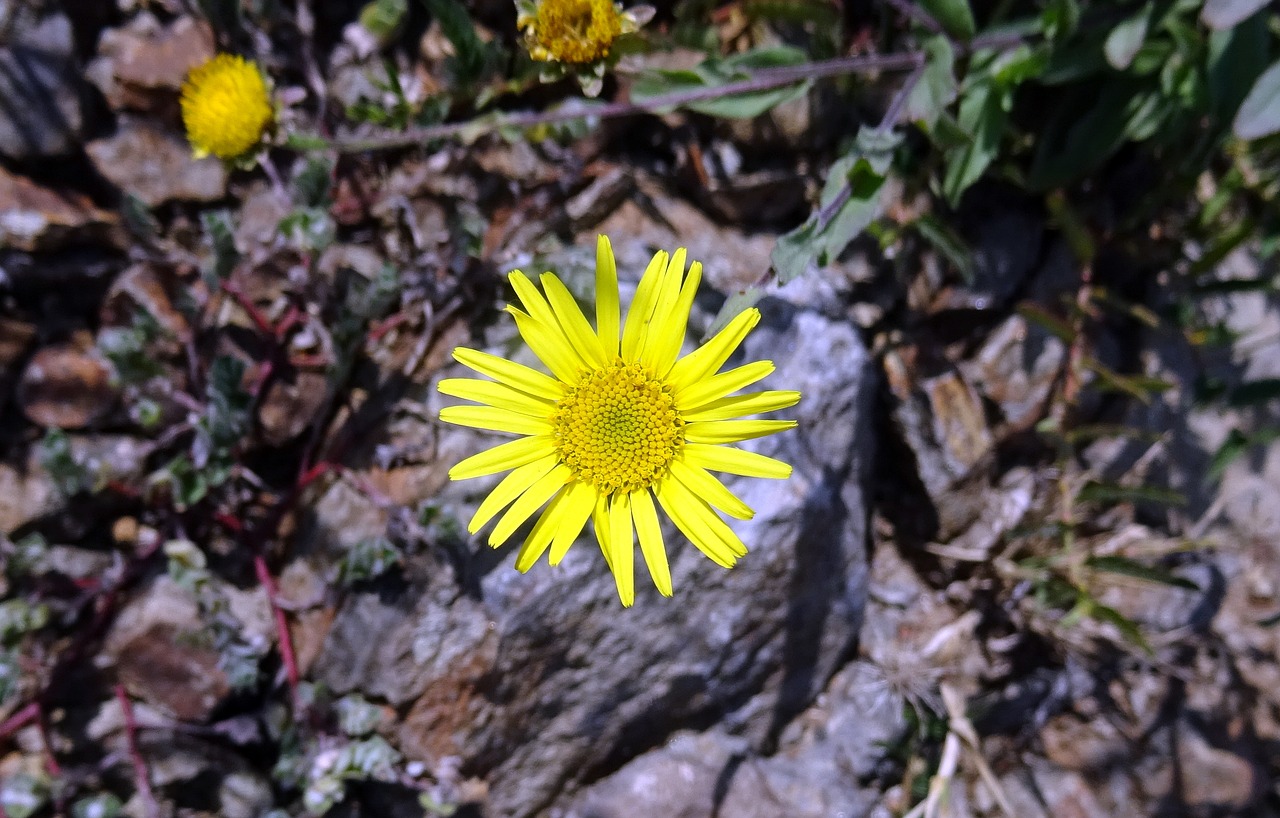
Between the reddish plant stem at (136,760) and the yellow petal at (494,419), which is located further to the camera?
the reddish plant stem at (136,760)

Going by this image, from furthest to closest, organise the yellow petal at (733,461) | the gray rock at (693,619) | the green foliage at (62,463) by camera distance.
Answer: the gray rock at (693,619)
the green foliage at (62,463)
the yellow petal at (733,461)

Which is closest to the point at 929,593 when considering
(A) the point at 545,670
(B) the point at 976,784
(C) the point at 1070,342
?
(B) the point at 976,784

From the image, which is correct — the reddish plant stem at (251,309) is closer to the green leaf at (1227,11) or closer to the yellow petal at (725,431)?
the yellow petal at (725,431)

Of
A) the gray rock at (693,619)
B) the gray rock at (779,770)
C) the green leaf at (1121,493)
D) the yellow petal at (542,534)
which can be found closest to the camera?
the yellow petal at (542,534)

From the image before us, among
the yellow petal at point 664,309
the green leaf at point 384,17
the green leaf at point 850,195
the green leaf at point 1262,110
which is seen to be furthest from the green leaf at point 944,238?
the green leaf at point 384,17

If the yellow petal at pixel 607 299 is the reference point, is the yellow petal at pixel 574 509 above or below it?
below

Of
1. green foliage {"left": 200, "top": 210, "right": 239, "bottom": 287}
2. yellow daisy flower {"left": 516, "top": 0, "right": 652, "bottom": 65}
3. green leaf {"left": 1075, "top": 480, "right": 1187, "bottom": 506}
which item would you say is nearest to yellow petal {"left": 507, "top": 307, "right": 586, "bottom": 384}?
yellow daisy flower {"left": 516, "top": 0, "right": 652, "bottom": 65}
